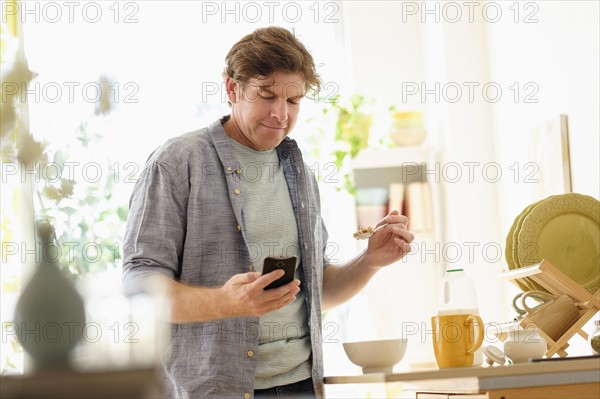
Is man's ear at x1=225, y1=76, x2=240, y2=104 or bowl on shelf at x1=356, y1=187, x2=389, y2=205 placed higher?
man's ear at x1=225, y1=76, x2=240, y2=104

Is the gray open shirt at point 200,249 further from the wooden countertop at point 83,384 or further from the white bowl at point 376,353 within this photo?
the wooden countertop at point 83,384

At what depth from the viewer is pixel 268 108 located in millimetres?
2086

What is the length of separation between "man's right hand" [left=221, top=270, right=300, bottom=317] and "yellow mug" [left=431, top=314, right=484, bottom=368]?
0.37 meters

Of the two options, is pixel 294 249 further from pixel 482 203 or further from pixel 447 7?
pixel 447 7

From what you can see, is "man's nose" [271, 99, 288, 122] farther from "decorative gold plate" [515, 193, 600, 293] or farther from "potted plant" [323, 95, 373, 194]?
"potted plant" [323, 95, 373, 194]

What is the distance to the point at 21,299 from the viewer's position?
3.21 ft

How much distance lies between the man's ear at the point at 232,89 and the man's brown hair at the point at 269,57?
0.8 inches

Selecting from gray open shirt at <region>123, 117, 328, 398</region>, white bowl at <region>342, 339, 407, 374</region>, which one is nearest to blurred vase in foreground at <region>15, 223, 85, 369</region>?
gray open shirt at <region>123, 117, 328, 398</region>

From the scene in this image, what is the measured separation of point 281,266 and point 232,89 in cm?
72

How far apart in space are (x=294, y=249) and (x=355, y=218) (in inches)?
80.1

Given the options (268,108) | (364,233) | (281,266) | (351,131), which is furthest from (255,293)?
(351,131)

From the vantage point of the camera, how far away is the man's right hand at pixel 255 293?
1.68 meters

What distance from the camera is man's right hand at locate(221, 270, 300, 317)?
5.51ft

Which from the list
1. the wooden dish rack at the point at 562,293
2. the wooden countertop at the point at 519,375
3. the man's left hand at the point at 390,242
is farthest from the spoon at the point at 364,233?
the wooden countertop at the point at 519,375
